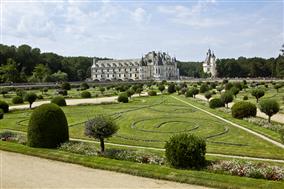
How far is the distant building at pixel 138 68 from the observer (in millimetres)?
144000

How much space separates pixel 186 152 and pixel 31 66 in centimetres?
9487

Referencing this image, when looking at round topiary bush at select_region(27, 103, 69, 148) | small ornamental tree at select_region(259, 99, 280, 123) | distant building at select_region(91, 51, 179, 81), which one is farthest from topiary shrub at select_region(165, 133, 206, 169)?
distant building at select_region(91, 51, 179, 81)

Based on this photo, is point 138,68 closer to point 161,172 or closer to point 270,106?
point 270,106

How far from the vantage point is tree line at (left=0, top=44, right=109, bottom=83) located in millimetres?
81994

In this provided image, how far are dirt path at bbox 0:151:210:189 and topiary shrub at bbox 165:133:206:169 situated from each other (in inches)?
57.3

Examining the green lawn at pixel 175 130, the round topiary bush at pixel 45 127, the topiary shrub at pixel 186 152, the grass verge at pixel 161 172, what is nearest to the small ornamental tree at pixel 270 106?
the green lawn at pixel 175 130

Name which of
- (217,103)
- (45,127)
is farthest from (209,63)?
(45,127)

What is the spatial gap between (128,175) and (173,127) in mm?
11821

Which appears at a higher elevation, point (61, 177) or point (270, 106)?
point (270, 106)

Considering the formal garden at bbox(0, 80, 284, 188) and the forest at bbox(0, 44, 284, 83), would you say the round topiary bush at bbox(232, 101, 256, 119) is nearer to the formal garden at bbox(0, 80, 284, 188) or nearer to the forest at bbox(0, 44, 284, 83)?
the formal garden at bbox(0, 80, 284, 188)

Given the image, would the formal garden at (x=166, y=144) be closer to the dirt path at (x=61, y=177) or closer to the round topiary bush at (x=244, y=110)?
the round topiary bush at (x=244, y=110)

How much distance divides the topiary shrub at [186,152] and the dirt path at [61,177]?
146 cm

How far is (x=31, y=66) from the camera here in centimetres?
10206

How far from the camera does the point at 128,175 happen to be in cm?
1284
